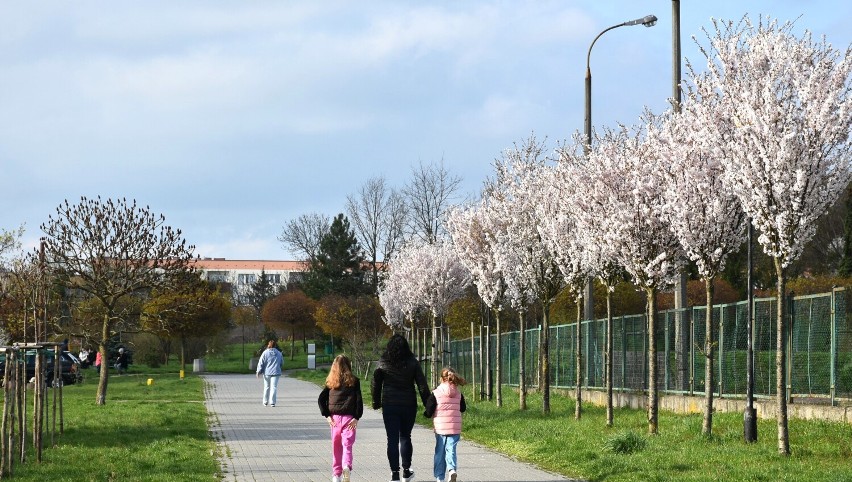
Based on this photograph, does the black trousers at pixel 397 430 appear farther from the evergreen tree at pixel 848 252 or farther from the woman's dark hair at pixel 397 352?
the evergreen tree at pixel 848 252

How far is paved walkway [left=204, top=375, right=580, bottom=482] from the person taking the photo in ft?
47.5

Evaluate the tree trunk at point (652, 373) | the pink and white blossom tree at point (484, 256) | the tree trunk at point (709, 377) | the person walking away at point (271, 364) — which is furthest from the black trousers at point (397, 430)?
the person walking away at point (271, 364)

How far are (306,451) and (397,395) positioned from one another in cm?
511

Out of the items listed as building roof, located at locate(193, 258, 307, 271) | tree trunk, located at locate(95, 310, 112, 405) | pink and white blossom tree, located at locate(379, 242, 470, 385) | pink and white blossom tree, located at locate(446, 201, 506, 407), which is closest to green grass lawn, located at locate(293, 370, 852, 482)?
pink and white blossom tree, located at locate(446, 201, 506, 407)

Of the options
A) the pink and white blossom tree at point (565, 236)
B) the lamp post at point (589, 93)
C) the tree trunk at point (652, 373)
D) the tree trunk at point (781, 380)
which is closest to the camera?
the tree trunk at point (781, 380)

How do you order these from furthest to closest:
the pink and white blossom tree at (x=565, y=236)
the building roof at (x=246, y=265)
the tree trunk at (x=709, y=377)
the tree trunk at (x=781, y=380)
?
the building roof at (x=246, y=265) < the pink and white blossom tree at (x=565, y=236) < the tree trunk at (x=709, y=377) < the tree trunk at (x=781, y=380)

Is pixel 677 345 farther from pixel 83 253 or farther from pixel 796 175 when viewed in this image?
pixel 83 253

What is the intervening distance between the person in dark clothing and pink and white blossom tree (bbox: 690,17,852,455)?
15.0ft

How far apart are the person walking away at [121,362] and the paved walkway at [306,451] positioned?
111ft

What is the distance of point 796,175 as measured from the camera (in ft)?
46.1

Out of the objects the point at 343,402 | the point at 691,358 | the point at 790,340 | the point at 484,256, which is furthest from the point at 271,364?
the point at 343,402

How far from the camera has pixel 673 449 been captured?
15.7m

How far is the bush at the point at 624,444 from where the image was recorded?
51.7ft

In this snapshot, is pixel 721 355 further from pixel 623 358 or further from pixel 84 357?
pixel 84 357
